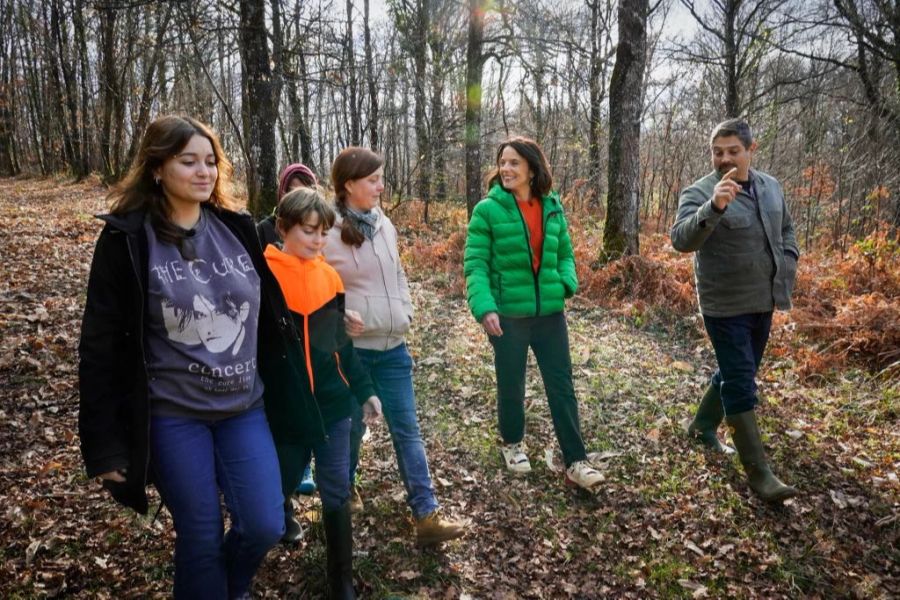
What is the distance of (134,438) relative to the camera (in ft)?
6.93

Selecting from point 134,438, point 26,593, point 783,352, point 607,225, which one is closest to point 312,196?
point 134,438

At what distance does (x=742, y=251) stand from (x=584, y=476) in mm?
1923

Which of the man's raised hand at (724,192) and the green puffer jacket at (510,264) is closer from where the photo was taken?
the man's raised hand at (724,192)

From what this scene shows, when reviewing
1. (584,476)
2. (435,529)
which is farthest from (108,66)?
(584,476)

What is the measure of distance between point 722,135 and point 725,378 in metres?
1.71

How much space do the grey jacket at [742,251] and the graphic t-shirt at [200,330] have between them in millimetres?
2969

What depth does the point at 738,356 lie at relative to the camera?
392cm

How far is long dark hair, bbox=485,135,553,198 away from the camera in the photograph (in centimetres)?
387

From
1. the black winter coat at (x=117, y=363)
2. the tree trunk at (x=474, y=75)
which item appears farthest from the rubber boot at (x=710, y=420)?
the tree trunk at (x=474, y=75)

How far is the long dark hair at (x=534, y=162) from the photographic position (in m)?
3.87

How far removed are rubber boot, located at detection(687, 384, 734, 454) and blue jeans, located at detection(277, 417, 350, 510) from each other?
306 cm

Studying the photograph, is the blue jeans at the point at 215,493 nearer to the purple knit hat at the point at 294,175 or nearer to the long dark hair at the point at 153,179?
the long dark hair at the point at 153,179

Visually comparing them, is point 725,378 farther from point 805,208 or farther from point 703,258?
point 805,208

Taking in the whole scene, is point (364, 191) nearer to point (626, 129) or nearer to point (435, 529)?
point (435, 529)
